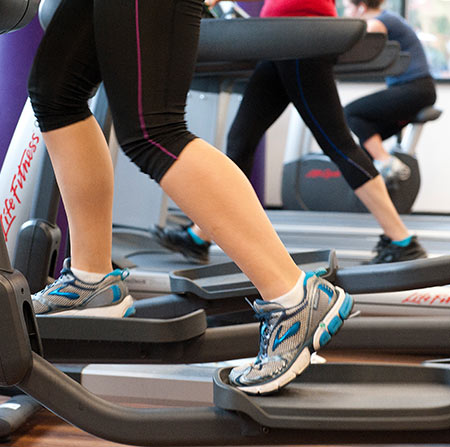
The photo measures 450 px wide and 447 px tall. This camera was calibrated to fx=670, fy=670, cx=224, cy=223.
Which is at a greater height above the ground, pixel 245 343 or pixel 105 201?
pixel 105 201

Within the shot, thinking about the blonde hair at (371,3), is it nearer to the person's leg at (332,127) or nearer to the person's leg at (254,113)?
the person's leg at (254,113)

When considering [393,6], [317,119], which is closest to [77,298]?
[317,119]

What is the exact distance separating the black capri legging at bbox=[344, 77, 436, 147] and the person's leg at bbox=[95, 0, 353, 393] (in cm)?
319

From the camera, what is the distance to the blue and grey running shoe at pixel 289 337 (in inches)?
40.9

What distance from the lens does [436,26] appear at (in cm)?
571

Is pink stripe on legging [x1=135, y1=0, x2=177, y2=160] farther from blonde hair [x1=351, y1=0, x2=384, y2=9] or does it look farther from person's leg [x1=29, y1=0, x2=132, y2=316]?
blonde hair [x1=351, y1=0, x2=384, y2=9]

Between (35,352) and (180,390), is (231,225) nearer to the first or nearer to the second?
(35,352)

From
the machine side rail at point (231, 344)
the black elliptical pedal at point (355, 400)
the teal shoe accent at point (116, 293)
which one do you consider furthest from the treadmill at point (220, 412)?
the teal shoe accent at point (116, 293)

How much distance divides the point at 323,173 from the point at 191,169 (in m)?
3.88

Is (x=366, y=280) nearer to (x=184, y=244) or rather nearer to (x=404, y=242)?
(x=404, y=242)

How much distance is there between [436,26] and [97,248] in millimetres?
5118

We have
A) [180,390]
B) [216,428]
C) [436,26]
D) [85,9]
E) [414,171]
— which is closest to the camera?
[216,428]

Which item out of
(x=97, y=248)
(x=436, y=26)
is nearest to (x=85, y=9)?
(x=97, y=248)

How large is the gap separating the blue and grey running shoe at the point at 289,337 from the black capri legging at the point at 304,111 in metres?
1.30
